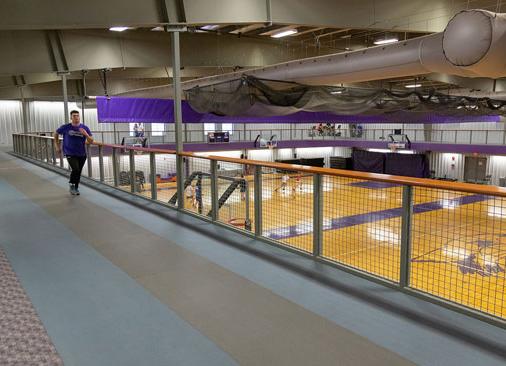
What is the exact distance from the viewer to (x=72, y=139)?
823 centimetres

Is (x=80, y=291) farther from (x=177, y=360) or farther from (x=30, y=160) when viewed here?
(x=30, y=160)

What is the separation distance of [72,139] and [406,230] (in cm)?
699

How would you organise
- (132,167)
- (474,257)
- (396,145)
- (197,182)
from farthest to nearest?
(396,145), (132,167), (197,182), (474,257)

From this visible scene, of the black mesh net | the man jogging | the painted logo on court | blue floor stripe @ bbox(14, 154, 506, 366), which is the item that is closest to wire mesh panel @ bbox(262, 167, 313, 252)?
blue floor stripe @ bbox(14, 154, 506, 366)

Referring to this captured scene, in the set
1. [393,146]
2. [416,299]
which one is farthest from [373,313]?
[393,146]

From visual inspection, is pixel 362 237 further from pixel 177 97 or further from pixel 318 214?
pixel 318 214

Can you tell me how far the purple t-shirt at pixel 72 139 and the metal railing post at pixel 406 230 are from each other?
22.3ft

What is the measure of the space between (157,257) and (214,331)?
1872 mm

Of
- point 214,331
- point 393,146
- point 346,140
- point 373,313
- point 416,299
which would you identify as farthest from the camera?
point 346,140

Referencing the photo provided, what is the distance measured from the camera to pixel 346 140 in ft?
108

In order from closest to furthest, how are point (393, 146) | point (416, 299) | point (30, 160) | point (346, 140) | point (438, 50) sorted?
point (416, 299)
point (438, 50)
point (30, 160)
point (393, 146)
point (346, 140)

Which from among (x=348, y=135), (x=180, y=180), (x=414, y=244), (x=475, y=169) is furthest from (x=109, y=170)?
(x=348, y=135)

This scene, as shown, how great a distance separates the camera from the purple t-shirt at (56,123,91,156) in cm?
813

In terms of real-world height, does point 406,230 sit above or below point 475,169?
above
